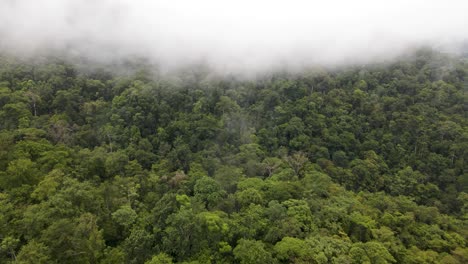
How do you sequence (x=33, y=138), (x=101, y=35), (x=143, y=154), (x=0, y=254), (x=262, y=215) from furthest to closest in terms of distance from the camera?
(x=101, y=35), (x=143, y=154), (x=33, y=138), (x=262, y=215), (x=0, y=254)

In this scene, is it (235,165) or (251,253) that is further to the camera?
(235,165)

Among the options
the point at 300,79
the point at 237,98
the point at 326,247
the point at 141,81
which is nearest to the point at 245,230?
the point at 326,247

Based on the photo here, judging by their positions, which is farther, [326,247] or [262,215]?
[262,215]

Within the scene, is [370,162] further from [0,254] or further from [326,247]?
[0,254]

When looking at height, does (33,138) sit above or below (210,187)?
above

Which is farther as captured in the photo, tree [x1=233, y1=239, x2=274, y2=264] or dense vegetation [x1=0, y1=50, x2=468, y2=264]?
dense vegetation [x1=0, y1=50, x2=468, y2=264]

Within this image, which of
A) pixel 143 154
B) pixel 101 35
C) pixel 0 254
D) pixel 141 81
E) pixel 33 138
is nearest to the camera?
pixel 0 254

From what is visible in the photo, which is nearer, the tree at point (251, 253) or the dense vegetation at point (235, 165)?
the tree at point (251, 253)

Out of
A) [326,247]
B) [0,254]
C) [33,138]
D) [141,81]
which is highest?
[141,81]
